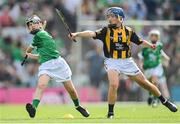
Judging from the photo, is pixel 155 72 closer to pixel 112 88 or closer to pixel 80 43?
pixel 80 43

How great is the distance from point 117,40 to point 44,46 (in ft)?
5.06

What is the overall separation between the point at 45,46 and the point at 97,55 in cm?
1220

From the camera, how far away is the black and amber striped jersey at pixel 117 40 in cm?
1608

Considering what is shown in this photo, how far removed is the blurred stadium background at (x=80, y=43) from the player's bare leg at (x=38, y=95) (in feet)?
37.3

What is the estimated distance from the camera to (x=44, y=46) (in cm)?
1625

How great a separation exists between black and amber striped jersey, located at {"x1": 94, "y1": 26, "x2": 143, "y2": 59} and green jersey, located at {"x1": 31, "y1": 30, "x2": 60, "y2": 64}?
107cm

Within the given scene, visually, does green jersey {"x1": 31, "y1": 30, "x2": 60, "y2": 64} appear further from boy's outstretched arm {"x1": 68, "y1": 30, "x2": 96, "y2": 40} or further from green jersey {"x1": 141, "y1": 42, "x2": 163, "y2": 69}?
green jersey {"x1": 141, "y1": 42, "x2": 163, "y2": 69}

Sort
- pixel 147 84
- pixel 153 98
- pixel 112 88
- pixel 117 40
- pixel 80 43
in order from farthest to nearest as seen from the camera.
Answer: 1. pixel 80 43
2. pixel 153 98
3. pixel 147 84
4. pixel 117 40
5. pixel 112 88

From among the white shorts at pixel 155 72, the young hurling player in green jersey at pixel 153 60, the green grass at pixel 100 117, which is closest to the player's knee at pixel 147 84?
Result: the green grass at pixel 100 117

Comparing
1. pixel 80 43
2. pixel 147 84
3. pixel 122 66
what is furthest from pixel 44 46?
pixel 80 43

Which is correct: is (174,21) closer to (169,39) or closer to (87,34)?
(169,39)

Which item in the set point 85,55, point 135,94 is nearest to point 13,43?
point 85,55

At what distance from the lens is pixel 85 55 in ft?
93.6

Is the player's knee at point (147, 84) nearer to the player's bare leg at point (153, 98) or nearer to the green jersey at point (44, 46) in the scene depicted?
the green jersey at point (44, 46)
